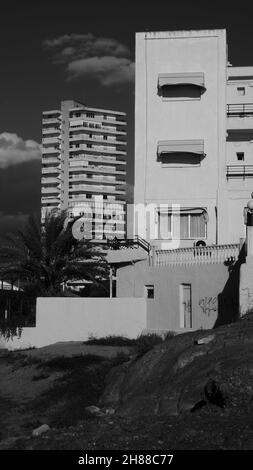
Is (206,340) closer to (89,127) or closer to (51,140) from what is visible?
(89,127)

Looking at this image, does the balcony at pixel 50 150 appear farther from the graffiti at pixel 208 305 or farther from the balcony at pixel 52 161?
the graffiti at pixel 208 305

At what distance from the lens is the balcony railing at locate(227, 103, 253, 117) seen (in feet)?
116

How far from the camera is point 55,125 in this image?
109750mm

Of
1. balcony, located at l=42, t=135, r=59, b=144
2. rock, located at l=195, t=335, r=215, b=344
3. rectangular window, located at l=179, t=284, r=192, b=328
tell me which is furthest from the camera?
balcony, located at l=42, t=135, r=59, b=144

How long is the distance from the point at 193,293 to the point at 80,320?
5.15 meters

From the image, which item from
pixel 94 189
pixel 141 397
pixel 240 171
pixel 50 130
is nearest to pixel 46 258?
pixel 240 171

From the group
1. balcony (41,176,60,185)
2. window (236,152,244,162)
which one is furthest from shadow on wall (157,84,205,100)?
balcony (41,176,60,185)

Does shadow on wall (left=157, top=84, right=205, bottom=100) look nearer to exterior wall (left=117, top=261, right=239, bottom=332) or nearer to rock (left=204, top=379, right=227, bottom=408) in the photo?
exterior wall (left=117, top=261, right=239, bottom=332)

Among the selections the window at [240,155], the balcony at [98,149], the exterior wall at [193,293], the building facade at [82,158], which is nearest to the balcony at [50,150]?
the building facade at [82,158]

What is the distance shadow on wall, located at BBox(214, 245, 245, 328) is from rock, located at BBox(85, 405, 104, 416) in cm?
922

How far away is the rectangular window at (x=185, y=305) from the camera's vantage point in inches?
1018

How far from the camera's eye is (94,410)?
15.1m

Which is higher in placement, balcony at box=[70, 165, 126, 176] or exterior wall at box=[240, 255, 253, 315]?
balcony at box=[70, 165, 126, 176]
